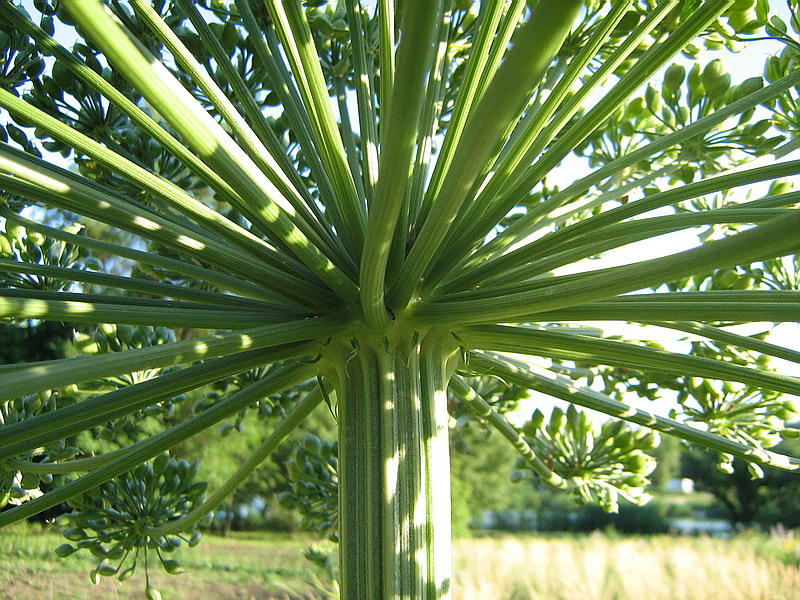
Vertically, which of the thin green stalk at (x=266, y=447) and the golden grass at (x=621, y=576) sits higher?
the thin green stalk at (x=266, y=447)

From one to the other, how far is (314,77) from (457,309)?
830 millimetres

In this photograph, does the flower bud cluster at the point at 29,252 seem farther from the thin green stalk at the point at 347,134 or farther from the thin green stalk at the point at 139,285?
the thin green stalk at the point at 347,134

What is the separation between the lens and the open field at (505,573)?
728 cm

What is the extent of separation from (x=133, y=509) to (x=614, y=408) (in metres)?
2.26

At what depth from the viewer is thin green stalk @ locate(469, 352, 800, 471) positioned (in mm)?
2430

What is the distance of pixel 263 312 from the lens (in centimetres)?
220

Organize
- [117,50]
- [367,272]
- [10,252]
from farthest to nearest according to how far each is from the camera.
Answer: [10,252] < [367,272] < [117,50]

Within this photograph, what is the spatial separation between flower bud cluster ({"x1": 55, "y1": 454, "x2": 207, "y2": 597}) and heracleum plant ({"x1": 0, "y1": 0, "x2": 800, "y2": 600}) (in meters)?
0.16

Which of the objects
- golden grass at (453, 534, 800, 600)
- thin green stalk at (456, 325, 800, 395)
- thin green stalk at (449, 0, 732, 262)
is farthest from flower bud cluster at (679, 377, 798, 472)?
golden grass at (453, 534, 800, 600)

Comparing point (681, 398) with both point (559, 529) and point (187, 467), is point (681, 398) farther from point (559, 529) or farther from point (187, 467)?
point (559, 529)

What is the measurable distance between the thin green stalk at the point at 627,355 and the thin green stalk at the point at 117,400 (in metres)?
0.61

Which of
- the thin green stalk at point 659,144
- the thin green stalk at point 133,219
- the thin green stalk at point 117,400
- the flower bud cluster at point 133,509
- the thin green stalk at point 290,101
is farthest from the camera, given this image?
the flower bud cluster at point 133,509

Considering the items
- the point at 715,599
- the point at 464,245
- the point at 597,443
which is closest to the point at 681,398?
the point at 597,443

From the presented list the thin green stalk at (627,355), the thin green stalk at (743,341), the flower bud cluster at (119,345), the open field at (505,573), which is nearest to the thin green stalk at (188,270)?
the thin green stalk at (627,355)
